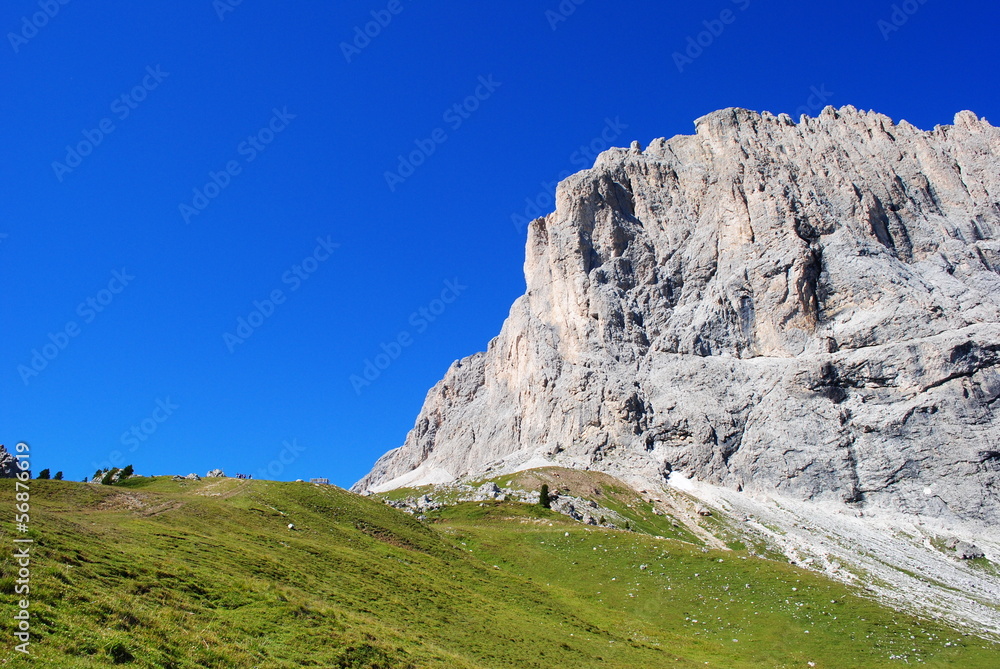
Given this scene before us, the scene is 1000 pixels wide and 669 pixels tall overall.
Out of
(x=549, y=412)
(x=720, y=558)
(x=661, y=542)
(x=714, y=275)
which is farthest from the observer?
(x=714, y=275)

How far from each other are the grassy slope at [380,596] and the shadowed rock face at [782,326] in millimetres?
76472

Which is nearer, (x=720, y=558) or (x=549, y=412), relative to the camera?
(x=720, y=558)

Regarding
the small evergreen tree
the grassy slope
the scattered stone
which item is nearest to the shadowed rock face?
the scattered stone

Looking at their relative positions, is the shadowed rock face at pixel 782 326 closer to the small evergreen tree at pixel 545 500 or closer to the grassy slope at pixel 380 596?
the small evergreen tree at pixel 545 500

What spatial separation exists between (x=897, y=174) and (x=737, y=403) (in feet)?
325

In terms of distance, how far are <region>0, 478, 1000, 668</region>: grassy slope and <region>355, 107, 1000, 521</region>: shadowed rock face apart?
7647cm

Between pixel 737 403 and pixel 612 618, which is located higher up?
pixel 737 403

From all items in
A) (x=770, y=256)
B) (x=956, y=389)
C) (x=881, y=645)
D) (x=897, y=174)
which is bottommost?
(x=881, y=645)

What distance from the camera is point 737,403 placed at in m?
140

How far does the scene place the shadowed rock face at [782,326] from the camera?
12006 cm

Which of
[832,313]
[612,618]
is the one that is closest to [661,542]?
[612,618]

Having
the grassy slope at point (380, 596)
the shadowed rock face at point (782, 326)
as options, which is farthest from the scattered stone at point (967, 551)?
the grassy slope at point (380, 596)

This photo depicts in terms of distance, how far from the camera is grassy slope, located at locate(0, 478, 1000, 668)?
61.8ft

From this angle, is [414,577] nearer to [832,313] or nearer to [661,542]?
[661,542]
